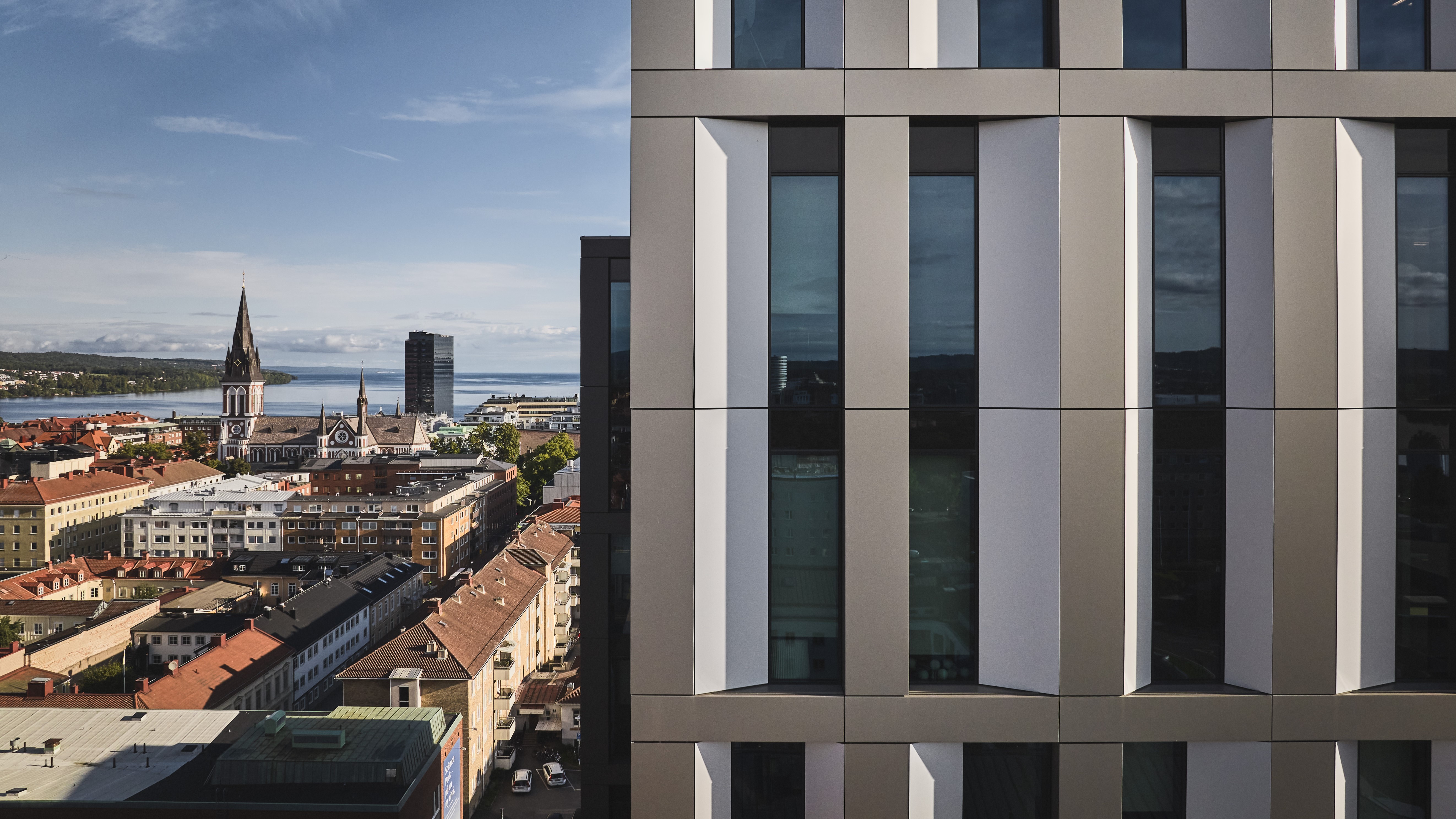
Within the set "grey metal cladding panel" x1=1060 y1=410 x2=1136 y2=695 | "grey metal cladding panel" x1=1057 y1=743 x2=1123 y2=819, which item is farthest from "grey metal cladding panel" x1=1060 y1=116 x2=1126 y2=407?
"grey metal cladding panel" x1=1057 y1=743 x2=1123 y2=819

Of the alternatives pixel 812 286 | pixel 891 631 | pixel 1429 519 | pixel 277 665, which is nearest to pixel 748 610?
pixel 891 631

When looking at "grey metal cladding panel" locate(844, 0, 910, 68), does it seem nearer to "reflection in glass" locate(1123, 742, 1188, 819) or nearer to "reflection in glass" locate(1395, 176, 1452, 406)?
"reflection in glass" locate(1395, 176, 1452, 406)

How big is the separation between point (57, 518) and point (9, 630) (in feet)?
126

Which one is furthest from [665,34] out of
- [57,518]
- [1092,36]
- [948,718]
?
[57,518]

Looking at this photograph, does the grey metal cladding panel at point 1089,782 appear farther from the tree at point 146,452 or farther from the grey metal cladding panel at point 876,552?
the tree at point 146,452

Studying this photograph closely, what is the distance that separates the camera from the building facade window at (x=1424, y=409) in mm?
5969

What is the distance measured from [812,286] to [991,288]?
4.72ft

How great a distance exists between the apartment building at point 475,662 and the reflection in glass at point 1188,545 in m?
28.9

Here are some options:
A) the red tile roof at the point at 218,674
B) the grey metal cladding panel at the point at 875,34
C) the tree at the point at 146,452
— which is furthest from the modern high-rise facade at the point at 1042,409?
the tree at the point at 146,452

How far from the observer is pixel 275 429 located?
14675 centimetres

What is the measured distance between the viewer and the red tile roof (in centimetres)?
3194

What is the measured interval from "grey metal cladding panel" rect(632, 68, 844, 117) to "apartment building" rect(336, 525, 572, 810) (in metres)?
28.8

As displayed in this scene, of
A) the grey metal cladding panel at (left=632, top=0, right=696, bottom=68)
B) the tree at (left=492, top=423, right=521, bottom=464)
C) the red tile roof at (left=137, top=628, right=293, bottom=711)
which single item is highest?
the grey metal cladding panel at (left=632, top=0, right=696, bottom=68)

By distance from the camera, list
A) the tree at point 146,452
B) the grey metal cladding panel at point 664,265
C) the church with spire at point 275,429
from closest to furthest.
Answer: the grey metal cladding panel at point 664,265, the tree at point 146,452, the church with spire at point 275,429
